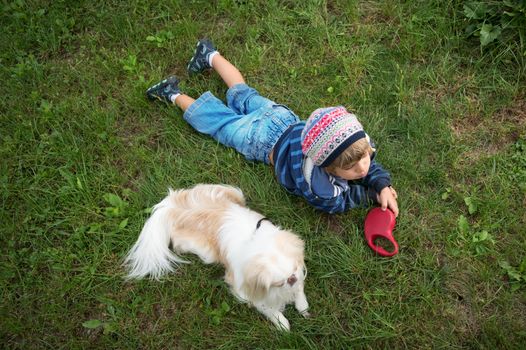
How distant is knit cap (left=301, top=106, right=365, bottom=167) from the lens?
2.11 m

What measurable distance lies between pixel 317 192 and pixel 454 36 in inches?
71.0

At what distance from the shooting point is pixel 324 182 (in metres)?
2.43

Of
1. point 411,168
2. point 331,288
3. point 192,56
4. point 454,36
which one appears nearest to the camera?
point 331,288

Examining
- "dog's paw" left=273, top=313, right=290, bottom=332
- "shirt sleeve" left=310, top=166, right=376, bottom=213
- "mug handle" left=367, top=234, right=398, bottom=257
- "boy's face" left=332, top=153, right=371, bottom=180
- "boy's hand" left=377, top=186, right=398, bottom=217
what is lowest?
"dog's paw" left=273, top=313, right=290, bottom=332

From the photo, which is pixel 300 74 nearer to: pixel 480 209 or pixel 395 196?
pixel 395 196

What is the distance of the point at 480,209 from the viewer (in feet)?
8.73

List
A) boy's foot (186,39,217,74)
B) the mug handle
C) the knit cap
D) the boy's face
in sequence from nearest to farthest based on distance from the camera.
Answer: the knit cap < the boy's face < the mug handle < boy's foot (186,39,217,74)

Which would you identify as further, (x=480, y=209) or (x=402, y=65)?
(x=402, y=65)

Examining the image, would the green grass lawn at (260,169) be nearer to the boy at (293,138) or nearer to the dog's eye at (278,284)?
the boy at (293,138)

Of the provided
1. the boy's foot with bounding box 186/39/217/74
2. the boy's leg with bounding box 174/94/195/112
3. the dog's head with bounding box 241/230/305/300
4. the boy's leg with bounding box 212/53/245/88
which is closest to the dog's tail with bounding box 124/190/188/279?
the dog's head with bounding box 241/230/305/300

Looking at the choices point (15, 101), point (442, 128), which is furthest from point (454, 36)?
point (15, 101)

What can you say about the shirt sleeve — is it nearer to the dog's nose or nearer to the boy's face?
the boy's face

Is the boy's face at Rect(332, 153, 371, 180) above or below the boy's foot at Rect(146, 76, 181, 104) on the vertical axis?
below

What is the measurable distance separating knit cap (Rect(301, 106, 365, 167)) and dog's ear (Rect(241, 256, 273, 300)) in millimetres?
622
